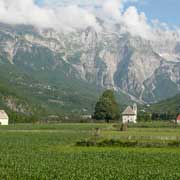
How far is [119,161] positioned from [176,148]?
21.7m

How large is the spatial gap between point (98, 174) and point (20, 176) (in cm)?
655

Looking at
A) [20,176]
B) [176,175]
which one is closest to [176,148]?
[176,175]

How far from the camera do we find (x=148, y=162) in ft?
167

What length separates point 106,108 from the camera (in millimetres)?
190375

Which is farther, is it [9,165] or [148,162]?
[148,162]

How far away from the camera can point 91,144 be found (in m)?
75.3

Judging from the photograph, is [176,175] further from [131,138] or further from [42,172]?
[131,138]

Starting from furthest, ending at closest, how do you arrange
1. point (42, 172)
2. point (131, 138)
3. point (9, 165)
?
point (131, 138), point (9, 165), point (42, 172)

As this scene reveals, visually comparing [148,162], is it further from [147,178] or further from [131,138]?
[131,138]

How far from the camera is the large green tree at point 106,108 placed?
625 ft

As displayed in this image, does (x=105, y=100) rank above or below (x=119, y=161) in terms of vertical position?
above

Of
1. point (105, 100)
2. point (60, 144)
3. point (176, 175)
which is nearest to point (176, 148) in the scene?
point (60, 144)

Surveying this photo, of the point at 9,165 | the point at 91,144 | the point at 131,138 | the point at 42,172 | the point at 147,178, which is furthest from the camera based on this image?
the point at 131,138

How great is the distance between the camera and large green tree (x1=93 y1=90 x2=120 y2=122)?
190m
